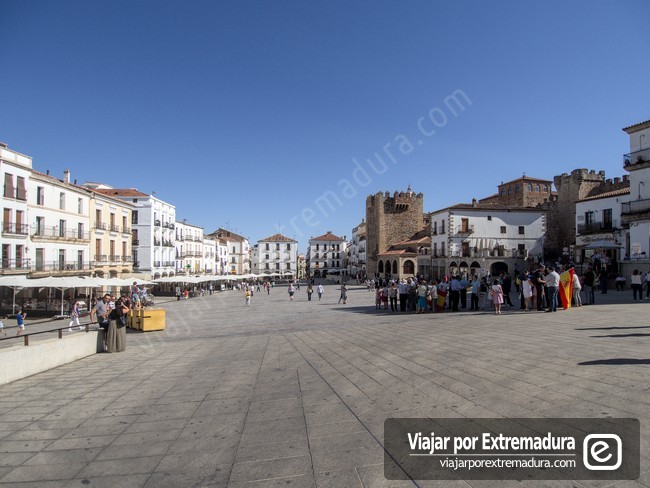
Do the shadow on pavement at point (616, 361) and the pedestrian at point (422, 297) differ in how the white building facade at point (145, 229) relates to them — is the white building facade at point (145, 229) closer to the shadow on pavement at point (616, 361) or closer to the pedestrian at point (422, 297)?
the pedestrian at point (422, 297)

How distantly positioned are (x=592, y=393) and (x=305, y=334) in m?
9.05

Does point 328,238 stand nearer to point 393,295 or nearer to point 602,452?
point 393,295

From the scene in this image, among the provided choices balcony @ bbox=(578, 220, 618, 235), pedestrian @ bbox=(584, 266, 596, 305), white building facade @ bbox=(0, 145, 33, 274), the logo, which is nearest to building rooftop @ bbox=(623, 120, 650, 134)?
balcony @ bbox=(578, 220, 618, 235)

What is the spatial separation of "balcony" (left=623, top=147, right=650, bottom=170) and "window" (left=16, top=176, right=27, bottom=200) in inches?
1541

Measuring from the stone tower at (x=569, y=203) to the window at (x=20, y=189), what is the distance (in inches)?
1967

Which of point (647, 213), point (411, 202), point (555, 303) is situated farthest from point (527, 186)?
point (555, 303)

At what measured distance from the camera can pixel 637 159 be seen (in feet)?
84.7

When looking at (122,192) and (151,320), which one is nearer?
(151,320)

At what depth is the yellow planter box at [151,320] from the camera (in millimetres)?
16062

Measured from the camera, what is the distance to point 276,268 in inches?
3996

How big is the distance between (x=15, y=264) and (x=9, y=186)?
4.99 meters

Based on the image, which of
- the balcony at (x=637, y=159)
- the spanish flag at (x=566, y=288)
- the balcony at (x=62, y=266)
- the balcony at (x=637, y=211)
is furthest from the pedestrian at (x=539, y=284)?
the balcony at (x=62, y=266)

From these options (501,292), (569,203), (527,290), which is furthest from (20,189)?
(569,203)

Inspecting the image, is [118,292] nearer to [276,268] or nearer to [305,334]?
[305,334]
